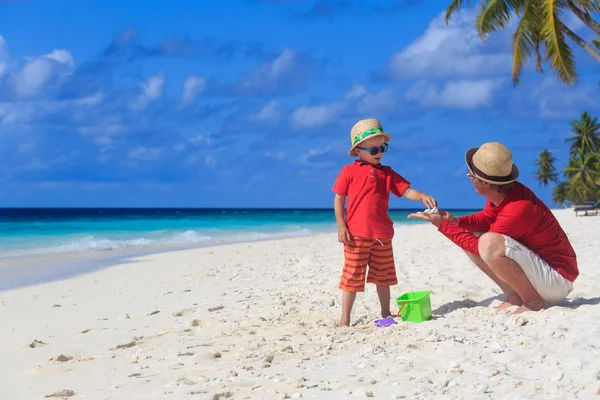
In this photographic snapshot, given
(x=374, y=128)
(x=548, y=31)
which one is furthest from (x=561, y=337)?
(x=548, y=31)

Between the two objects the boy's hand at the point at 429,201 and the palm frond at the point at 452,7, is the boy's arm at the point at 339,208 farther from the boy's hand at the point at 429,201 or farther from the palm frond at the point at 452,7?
the palm frond at the point at 452,7

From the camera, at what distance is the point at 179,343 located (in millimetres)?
4449

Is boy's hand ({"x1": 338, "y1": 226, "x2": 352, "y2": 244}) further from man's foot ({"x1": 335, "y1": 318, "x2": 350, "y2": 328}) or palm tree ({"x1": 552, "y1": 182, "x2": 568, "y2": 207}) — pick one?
palm tree ({"x1": 552, "y1": 182, "x2": 568, "y2": 207})

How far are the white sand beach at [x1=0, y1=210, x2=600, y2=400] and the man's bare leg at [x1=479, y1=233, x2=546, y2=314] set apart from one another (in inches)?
7.2

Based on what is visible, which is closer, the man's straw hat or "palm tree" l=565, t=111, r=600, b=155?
the man's straw hat

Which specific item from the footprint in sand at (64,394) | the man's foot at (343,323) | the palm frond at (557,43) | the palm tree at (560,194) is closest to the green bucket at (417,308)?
the man's foot at (343,323)

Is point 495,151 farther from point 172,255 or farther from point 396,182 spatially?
point 172,255

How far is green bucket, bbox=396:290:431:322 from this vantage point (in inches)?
186

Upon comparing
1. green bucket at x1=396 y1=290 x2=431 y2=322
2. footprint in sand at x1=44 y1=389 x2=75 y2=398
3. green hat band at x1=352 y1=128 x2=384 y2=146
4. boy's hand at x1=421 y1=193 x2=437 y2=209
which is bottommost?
footprint in sand at x1=44 y1=389 x2=75 y2=398

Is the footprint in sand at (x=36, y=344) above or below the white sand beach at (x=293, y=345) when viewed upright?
below

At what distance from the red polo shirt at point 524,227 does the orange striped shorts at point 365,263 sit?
52cm

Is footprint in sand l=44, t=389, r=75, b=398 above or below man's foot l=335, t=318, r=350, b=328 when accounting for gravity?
below

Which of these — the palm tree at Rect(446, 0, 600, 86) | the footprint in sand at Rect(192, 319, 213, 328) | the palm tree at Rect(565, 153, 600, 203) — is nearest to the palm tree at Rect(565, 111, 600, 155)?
the palm tree at Rect(565, 153, 600, 203)

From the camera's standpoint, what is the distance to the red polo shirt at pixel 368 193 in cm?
475
